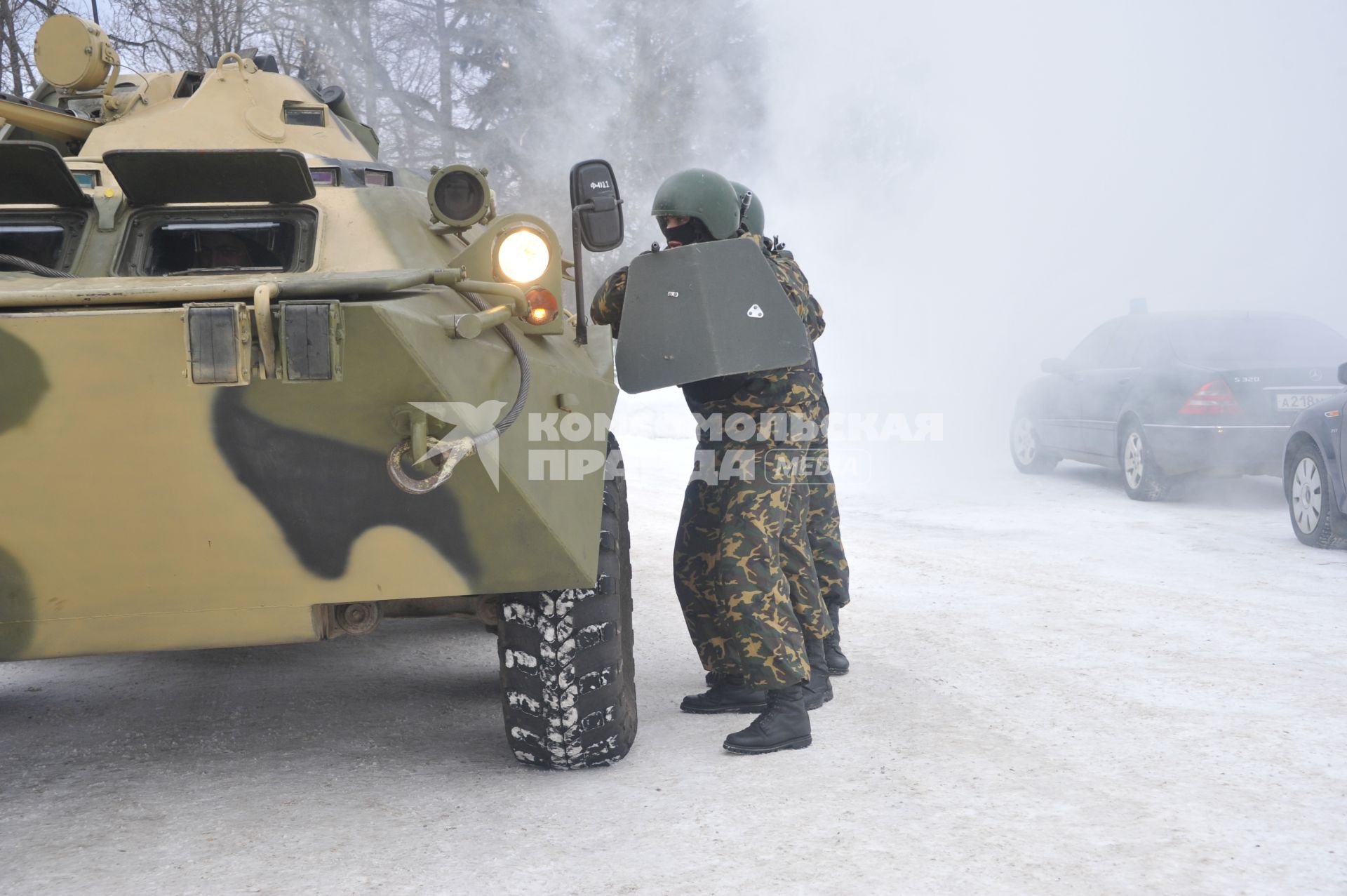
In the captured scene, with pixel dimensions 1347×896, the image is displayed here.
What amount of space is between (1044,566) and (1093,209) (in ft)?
42.4

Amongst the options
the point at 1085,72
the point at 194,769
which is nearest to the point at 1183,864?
the point at 194,769

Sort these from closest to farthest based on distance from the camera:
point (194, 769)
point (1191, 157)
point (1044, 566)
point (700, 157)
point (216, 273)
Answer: point (216, 273) → point (194, 769) → point (1044, 566) → point (1191, 157) → point (700, 157)

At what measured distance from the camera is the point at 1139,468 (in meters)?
9.67

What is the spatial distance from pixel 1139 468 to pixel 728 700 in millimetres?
6031

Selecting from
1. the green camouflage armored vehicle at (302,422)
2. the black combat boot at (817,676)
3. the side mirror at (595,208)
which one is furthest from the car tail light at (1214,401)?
the side mirror at (595,208)

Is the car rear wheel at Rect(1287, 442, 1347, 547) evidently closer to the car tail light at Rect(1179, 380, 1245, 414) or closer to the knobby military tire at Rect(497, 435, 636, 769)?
the car tail light at Rect(1179, 380, 1245, 414)

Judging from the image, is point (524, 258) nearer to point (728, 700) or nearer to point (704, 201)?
point (704, 201)

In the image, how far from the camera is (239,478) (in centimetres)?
307

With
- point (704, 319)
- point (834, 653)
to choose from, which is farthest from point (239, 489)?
point (834, 653)

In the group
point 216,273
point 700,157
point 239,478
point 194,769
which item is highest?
point 700,157

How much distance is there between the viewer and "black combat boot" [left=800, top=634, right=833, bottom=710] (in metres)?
4.54

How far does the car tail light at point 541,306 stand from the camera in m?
3.58

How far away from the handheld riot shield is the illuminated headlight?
45 centimetres

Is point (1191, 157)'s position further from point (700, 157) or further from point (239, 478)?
point (239, 478)
